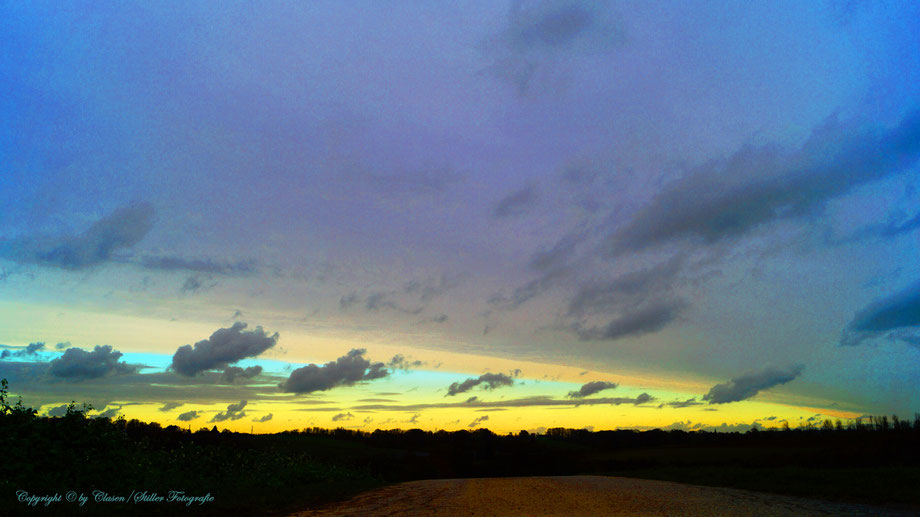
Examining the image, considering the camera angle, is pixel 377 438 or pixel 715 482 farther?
pixel 377 438

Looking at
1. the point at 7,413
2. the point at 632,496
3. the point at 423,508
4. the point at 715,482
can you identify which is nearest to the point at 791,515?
the point at 632,496

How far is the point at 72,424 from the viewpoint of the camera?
897 inches

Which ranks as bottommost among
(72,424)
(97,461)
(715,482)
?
(715,482)

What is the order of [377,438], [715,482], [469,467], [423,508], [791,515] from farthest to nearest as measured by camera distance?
1. [377,438]
2. [469,467]
3. [715,482]
4. [423,508]
5. [791,515]

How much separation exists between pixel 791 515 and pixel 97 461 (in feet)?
86.9

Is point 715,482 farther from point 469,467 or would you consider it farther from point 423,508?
point 469,467

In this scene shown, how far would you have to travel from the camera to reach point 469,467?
9656 cm

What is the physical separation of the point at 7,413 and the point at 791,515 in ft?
99.3

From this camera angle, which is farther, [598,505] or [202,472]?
[202,472]

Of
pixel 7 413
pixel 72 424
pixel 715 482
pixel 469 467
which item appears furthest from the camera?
pixel 469 467

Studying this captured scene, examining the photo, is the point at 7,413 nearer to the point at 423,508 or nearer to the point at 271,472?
the point at 271,472

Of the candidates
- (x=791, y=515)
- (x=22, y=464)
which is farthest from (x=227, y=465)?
(x=791, y=515)

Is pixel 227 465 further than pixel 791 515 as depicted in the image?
Yes

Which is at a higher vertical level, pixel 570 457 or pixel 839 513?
pixel 839 513
